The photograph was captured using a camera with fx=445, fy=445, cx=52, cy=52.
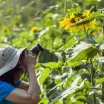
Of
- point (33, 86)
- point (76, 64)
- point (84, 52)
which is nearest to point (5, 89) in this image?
point (33, 86)

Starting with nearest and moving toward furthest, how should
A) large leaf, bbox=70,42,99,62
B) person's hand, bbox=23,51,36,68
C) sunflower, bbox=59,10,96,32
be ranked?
1. large leaf, bbox=70,42,99,62
2. sunflower, bbox=59,10,96,32
3. person's hand, bbox=23,51,36,68

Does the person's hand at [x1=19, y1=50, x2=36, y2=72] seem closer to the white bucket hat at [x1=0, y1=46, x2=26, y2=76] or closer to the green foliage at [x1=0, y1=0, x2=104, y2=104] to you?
the white bucket hat at [x1=0, y1=46, x2=26, y2=76]

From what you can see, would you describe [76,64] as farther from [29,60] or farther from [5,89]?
[5,89]

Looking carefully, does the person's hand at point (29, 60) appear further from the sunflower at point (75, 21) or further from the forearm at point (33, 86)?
the sunflower at point (75, 21)

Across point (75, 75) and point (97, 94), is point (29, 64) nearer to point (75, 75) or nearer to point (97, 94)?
point (75, 75)

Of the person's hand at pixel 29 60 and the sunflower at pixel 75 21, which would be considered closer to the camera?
the sunflower at pixel 75 21

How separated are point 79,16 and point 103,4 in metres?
0.18

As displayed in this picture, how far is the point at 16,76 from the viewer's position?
78.2 inches

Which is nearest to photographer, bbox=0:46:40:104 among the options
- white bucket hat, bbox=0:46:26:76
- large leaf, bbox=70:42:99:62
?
white bucket hat, bbox=0:46:26:76

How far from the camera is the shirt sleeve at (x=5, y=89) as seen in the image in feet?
6.41

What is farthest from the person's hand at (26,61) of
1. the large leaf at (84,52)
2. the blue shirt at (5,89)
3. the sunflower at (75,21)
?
the large leaf at (84,52)

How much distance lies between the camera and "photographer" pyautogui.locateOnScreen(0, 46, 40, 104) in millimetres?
1946

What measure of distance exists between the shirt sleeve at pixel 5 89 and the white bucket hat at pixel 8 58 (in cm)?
5

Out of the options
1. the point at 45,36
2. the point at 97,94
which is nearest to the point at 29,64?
Result: the point at 97,94
